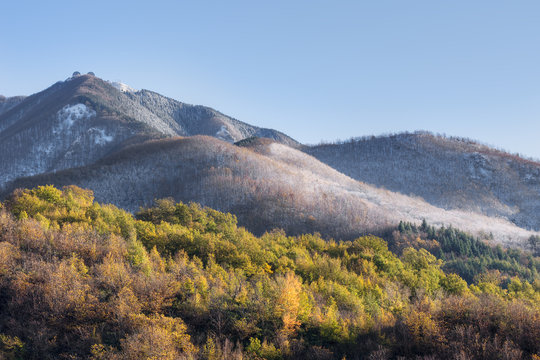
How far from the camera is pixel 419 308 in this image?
17109 millimetres

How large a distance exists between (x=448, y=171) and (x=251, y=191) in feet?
370

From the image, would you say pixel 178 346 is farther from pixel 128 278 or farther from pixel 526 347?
pixel 526 347

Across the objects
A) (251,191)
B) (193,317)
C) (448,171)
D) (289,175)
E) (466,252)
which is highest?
(448,171)

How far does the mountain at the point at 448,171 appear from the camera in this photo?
129m

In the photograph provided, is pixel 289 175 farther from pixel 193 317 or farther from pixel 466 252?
pixel 193 317

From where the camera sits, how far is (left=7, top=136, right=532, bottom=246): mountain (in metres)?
82.6

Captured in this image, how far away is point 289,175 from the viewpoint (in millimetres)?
110375

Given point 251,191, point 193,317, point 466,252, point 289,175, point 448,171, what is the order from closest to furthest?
1. point 193,317
2. point 466,252
3. point 251,191
4. point 289,175
5. point 448,171

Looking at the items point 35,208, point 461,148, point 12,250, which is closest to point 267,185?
point 35,208

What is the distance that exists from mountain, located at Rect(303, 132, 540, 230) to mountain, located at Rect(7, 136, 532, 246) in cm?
1945

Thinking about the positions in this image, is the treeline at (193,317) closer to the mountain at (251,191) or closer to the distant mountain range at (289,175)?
the mountain at (251,191)

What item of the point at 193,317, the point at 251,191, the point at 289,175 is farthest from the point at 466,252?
the point at 193,317

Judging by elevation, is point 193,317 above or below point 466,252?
below

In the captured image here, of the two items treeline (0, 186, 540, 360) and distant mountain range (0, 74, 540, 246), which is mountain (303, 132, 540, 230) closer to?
distant mountain range (0, 74, 540, 246)
